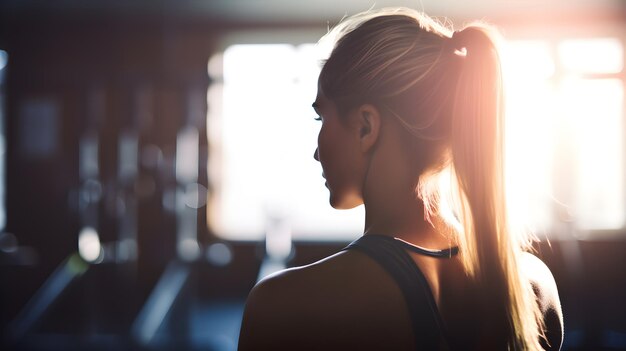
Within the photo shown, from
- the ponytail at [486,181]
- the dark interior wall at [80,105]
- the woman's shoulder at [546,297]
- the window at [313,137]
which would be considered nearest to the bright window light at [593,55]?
the window at [313,137]

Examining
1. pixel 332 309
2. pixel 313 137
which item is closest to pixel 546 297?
pixel 332 309

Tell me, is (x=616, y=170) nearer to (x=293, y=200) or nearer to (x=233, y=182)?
(x=293, y=200)

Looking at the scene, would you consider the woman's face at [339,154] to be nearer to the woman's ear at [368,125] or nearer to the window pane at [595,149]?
the woman's ear at [368,125]

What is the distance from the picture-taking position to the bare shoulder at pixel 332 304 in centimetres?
65

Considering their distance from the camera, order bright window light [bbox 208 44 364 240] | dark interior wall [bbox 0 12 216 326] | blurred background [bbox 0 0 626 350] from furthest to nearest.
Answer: bright window light [bbox 208 44 364 240] → dark interior wall [bbox 0 12 216 326] → blurred background [bbox 0 0 626 350]

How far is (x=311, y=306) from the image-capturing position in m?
0.65

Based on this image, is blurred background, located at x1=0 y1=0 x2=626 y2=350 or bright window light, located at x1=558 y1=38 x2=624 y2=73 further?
bright window light, located at x1=558 y1=38 x2=624 y2=73

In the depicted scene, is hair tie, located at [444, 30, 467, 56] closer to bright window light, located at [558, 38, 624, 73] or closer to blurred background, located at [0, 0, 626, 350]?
blurred background, located at [0, 0, 626, 350]

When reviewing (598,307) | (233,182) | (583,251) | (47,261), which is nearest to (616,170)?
(583,251)

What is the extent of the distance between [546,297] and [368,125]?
0.35 meters

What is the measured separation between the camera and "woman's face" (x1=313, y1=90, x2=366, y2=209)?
2.38ft

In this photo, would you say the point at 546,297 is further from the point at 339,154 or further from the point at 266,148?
the point at 266,148

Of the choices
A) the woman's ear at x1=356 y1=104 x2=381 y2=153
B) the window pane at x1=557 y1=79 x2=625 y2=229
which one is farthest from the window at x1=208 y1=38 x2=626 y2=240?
the woman's ear at x1=356 y1=104 x2=381 y2=153

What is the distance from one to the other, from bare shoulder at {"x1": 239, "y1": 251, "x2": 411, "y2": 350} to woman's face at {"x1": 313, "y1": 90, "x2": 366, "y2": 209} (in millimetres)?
106
